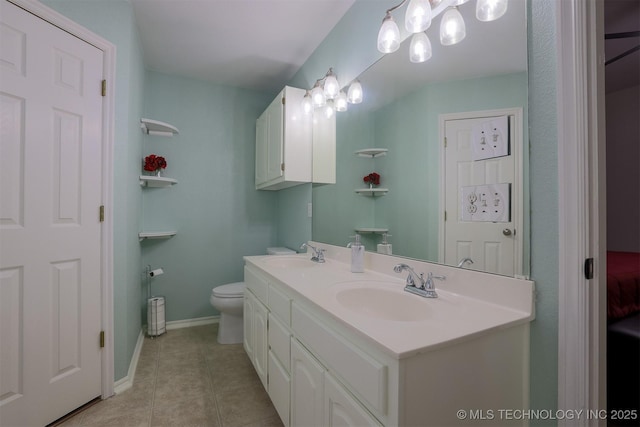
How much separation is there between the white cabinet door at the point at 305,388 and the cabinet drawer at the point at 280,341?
61mm

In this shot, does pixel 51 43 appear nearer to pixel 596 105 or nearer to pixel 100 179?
pixel 100 179

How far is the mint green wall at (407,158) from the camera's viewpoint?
1.08 m

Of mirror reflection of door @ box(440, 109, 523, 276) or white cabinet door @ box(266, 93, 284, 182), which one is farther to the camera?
white cabinet door @ box(266, 93, 284, 182)

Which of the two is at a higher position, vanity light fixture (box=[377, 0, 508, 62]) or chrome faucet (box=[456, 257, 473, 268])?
vanity light fixture (box=[377, 0, 508, 62])

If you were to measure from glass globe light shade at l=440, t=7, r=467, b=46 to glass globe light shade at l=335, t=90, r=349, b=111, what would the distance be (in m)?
0.80

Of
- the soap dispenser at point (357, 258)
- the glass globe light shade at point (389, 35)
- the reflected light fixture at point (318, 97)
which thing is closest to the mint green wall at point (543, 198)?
the glass globe light shade at point (389, 35)

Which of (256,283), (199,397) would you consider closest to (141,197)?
(256,283)

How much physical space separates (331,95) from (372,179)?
28.6 inches

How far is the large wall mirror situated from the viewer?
95 centimetres

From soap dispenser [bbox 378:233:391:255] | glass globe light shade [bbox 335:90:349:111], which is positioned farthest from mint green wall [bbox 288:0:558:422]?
glass globe light shade [bbox 335:90:349:111]

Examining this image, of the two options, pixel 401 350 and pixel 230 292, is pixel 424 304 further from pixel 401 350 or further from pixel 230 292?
pixel 230 292

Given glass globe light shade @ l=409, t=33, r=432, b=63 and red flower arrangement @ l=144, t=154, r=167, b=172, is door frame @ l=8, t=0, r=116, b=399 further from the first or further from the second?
glass globe light shade @ l=409, t=33, r=432, b=63

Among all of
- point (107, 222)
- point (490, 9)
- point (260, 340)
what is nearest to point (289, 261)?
point (260, 340)

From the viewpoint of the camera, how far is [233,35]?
2.16 metres
